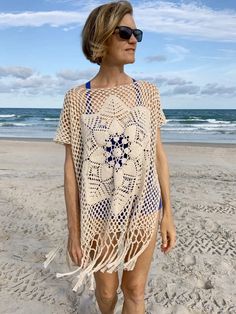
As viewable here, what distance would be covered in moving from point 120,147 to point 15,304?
1.97 meters

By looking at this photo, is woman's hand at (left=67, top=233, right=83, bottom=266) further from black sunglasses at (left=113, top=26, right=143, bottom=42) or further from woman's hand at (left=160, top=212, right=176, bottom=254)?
black sunglasses at (left=113, top=26, right=143, bottom=42)

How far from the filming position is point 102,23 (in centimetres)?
222

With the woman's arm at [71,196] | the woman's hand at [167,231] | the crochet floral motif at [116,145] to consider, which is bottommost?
the woman's hand at [167,231]

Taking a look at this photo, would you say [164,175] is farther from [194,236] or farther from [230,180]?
[230,180]

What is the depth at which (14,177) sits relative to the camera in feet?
28.5

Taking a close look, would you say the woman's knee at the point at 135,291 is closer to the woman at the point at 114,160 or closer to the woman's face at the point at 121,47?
the woman at the point at 114,160

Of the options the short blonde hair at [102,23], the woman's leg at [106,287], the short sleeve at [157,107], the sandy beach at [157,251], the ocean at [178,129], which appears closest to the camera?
the short blonde hair at [102,23]

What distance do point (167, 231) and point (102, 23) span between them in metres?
1.18

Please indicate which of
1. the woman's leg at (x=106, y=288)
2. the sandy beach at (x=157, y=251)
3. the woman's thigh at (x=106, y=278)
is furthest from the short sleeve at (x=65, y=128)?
the sandy beach at (x=157, y=251)

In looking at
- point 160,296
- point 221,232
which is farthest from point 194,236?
point 160,296

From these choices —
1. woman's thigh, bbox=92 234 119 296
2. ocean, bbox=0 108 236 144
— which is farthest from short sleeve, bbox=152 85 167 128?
ocean, bbox=0 108 236 144

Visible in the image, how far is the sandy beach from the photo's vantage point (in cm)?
357

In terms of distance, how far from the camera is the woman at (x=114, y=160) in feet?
7.52

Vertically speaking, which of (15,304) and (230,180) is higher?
(15,304)
